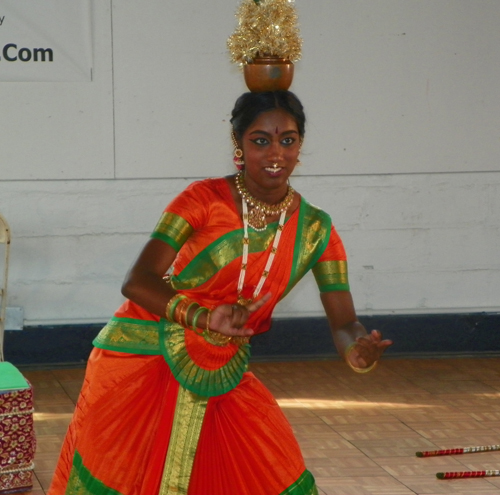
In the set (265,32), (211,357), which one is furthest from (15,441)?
(265,32)

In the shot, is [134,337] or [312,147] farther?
[312,147]

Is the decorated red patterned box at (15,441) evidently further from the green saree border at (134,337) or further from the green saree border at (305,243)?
the green saree border at (305,243)

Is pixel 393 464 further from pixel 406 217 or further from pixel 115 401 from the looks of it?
pixel 406 217

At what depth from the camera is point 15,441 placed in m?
3.86

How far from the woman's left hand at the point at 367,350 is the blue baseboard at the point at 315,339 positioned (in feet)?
11.8

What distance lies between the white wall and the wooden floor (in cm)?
51

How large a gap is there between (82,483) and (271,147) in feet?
3.39

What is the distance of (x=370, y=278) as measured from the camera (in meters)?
6.33

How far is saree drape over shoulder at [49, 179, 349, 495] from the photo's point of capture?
2580 millimetres

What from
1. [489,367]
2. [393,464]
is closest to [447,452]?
[393,464]

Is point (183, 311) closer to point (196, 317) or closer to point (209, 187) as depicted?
point (196, 317)

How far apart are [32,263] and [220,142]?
53.1 inches

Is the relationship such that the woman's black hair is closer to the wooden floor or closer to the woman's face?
the woman's face

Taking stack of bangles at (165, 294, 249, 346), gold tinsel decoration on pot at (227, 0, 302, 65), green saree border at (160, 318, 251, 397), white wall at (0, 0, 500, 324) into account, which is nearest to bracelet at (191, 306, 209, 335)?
stack of bangles at (165, 294, 249, 346)
